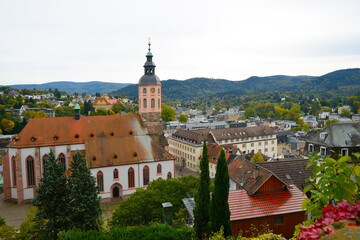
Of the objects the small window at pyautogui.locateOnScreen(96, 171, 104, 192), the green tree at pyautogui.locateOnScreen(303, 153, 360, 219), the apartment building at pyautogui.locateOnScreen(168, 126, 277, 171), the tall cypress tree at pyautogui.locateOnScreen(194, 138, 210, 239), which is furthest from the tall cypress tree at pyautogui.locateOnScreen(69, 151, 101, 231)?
the apartment building at pyautogui.locateOnScreen(168, 126, 277, 171)

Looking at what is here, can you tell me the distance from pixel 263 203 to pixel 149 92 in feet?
87.7

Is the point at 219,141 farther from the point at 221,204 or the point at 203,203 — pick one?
the point at 221,204

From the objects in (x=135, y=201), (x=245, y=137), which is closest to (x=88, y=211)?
(x=135, y=201)

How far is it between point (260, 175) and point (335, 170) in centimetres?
1639

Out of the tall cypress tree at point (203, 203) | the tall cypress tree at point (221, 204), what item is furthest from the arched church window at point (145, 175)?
the tall cypress tree at point (221, 204)

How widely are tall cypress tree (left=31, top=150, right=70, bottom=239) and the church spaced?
14440mm

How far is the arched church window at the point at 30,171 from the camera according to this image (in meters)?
35.9

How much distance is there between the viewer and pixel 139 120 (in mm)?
40875

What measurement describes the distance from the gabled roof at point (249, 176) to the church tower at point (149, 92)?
14.2 metres

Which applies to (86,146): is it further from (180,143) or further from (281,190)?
(180,143)

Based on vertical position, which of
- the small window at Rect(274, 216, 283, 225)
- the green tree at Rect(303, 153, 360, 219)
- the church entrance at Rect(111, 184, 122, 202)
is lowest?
the church entrance at Rect(111, 184, 122, 202)

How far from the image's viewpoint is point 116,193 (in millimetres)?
37312

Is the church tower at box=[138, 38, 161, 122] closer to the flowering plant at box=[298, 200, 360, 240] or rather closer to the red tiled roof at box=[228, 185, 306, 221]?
the red tiled roof at box=[228, 185, 306, 221]

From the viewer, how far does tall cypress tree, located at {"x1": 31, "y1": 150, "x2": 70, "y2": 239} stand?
20.2 meters
